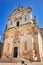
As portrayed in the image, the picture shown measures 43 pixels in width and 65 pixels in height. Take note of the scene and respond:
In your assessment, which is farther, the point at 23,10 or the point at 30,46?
the point at 23,10

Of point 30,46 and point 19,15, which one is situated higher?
point 19,15

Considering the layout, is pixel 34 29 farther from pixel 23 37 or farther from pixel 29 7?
pixel 29 7

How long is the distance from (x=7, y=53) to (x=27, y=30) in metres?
5.99

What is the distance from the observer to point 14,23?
21.4m

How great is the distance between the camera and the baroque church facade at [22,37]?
17.1 meters

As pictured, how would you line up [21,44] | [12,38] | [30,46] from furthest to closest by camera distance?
[12,38], [21,44], [30,46]

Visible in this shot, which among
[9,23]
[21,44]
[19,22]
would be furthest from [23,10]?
[21,44]

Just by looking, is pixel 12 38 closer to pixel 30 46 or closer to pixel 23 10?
pixel 30 46

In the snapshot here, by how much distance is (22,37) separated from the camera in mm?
18656

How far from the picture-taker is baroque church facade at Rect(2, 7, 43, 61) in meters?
17.1

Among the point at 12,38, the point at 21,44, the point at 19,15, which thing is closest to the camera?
the point at 21,44

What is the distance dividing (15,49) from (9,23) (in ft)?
21.0

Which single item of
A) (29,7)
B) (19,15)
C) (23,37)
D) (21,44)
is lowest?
(21,44)

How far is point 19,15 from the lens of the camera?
2136cm
